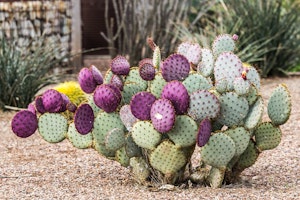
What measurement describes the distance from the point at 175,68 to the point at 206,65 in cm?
26

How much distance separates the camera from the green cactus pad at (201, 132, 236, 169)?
15.0 feet

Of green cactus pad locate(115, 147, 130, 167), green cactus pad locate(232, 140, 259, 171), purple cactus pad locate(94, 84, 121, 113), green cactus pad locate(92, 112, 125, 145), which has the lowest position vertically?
green cactus pad locate(115, 147, 130, 167)

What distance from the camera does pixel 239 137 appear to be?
4.62m

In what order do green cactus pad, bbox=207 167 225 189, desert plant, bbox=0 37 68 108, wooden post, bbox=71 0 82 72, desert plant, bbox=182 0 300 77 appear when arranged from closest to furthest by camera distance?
green cactus pad, bbox=207 167 225 189, desert plant, bbox=0 37 68 108, desert plant, bbox=182 0 300 77, wooden post, bbox=71 0 82 72

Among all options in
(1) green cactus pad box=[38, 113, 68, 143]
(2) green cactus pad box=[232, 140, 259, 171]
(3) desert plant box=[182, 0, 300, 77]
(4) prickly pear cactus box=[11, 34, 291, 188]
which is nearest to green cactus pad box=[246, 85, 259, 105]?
(4) prickly pear cactus box=[11, 34, 291, 188]

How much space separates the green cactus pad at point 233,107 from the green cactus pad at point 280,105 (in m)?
0.26

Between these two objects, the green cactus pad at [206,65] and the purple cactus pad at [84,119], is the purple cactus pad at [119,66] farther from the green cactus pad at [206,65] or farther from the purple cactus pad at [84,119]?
the green cactus pad at [206,65]

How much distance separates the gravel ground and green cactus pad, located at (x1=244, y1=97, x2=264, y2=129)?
0.37 metres

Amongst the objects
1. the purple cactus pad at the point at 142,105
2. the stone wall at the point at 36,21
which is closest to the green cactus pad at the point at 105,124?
the purple cactus pad at the point at 142,105

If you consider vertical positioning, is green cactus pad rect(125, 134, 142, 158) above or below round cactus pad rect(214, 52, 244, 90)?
below

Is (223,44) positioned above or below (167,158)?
above

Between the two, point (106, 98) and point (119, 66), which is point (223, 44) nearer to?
point (119, 66)

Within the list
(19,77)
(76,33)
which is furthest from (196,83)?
(76,33)

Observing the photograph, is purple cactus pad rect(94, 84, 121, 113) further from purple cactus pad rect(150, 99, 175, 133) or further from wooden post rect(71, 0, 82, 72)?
wooden post rect(71, 0, 82, 72)
